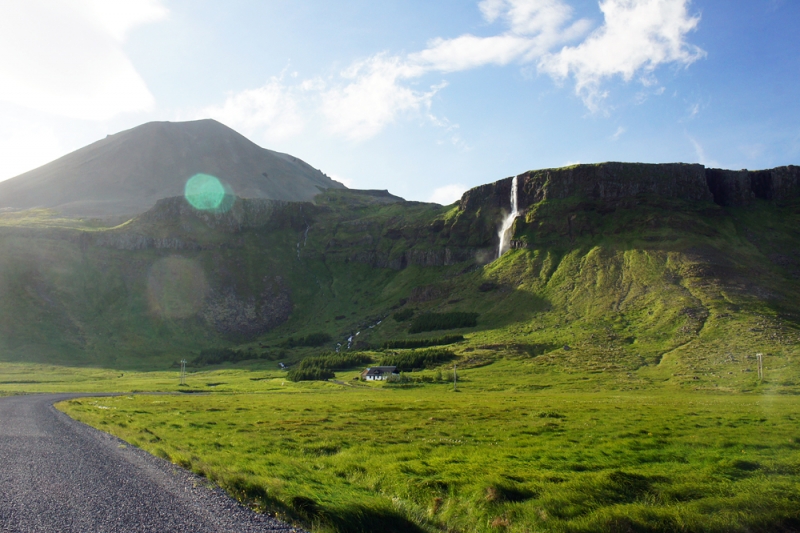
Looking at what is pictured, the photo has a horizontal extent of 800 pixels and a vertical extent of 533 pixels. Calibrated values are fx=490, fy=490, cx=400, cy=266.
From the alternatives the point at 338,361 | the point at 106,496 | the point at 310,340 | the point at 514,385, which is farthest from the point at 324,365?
the point at 106,496

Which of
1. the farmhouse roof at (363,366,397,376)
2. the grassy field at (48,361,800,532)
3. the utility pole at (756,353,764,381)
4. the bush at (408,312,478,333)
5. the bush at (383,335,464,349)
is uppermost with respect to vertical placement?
the grassy field at (48,361,800,532)

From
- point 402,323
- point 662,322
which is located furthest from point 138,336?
point 662,322

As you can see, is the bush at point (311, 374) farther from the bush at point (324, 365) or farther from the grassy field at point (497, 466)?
the grassy field at point (497, 466)

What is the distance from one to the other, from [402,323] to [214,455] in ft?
534

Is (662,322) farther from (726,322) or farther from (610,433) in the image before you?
(610,433)

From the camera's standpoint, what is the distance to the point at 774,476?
64.3 ft

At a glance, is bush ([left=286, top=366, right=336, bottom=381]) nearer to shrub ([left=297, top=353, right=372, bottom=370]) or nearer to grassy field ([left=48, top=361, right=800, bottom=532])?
shrub ([left=297, top=353, right=372, bottom=370])

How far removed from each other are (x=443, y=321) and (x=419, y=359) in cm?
4699

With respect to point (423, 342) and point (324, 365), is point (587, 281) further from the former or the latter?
point (324, 365)

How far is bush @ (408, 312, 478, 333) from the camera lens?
544ft

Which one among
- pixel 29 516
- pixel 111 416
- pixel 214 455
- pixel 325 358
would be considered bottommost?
pixel 325 358

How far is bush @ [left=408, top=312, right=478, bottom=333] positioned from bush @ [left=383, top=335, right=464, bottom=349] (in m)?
14.3

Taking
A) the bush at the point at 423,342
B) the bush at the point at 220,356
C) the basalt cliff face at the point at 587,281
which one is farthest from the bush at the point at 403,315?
the bush at the point at 220,356

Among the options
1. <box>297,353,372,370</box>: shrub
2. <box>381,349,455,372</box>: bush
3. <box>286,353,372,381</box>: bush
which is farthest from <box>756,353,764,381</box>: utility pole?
<box>297,353,372,370</box>: shrub
